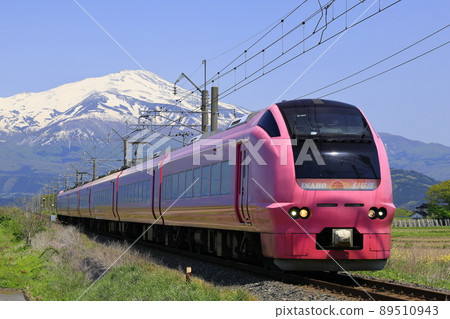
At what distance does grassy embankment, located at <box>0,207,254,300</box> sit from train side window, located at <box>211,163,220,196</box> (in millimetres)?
2218

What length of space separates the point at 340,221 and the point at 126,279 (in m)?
5.32

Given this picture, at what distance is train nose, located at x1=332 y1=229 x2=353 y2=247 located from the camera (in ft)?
44.1

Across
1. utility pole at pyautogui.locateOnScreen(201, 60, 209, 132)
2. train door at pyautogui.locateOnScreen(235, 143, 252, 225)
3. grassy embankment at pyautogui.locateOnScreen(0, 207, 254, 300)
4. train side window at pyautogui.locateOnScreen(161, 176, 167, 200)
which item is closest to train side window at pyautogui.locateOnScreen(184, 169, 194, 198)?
grassy embankment at pyautogui.locateOnScreen(0, 207, 254, 300)

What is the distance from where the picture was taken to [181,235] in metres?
24.4

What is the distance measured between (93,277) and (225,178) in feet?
18.4

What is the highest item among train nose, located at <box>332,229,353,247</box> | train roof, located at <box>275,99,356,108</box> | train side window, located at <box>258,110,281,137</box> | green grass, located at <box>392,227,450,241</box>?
train roof, located at <box>275,99,356,108</box>

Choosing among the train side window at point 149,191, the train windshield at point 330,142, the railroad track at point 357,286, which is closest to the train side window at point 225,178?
the railroad track at point 357,286

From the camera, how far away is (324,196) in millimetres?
13453

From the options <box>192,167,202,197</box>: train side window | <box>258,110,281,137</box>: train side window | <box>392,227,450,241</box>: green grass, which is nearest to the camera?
<box>258,110,281,137</box>: train side window

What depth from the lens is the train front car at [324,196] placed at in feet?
44.0

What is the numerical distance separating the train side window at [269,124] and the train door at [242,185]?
0.79 metres

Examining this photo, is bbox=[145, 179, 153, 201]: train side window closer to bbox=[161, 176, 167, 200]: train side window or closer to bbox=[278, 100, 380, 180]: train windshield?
bbox=[161, 176, 167, 200]: train side window
